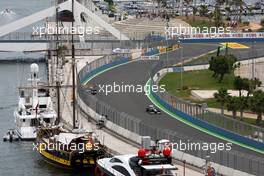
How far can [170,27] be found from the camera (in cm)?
12875

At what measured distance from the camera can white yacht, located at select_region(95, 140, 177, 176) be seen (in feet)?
156

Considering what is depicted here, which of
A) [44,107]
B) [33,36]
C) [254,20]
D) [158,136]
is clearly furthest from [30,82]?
[254,20]

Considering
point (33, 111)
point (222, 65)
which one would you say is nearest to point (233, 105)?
point (33, 111)

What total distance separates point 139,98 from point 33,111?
9871 mm

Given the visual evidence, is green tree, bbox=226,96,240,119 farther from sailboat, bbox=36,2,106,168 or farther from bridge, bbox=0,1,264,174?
sailboat, bbox=36,2,106,168

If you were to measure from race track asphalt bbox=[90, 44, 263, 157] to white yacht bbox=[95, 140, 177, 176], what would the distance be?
28.0 feet

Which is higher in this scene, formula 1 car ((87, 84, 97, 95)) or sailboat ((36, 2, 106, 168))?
formula 1 car ((87, 84, 97, 95))

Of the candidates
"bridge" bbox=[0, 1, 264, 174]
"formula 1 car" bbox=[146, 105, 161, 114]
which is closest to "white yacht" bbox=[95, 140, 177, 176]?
"bridge" bbox=[0, 1, 264, 174]

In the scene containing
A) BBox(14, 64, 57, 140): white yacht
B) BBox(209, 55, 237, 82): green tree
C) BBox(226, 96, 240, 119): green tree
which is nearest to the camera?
BBox(226, 96, 240, 119): green tree

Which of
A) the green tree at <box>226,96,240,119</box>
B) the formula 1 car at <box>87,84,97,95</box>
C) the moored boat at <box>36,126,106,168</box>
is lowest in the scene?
→ the moored boat at <box>36,126,106,168</box>

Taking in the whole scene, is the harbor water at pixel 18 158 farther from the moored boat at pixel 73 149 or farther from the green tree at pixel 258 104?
the green tree at pixel 258 104

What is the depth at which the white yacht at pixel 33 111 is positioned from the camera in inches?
2741

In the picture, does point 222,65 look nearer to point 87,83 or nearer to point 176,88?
point 176,88

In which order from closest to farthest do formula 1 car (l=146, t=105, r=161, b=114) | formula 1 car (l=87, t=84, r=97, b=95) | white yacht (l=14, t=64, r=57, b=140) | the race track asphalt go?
the race track asphalt, white yacht (l=14, t=64, r=57, b=140), formula 1 car (l=146, t=105, r=161, b=114), formula 1 car (l=87, t=84, r=97, b=95)
